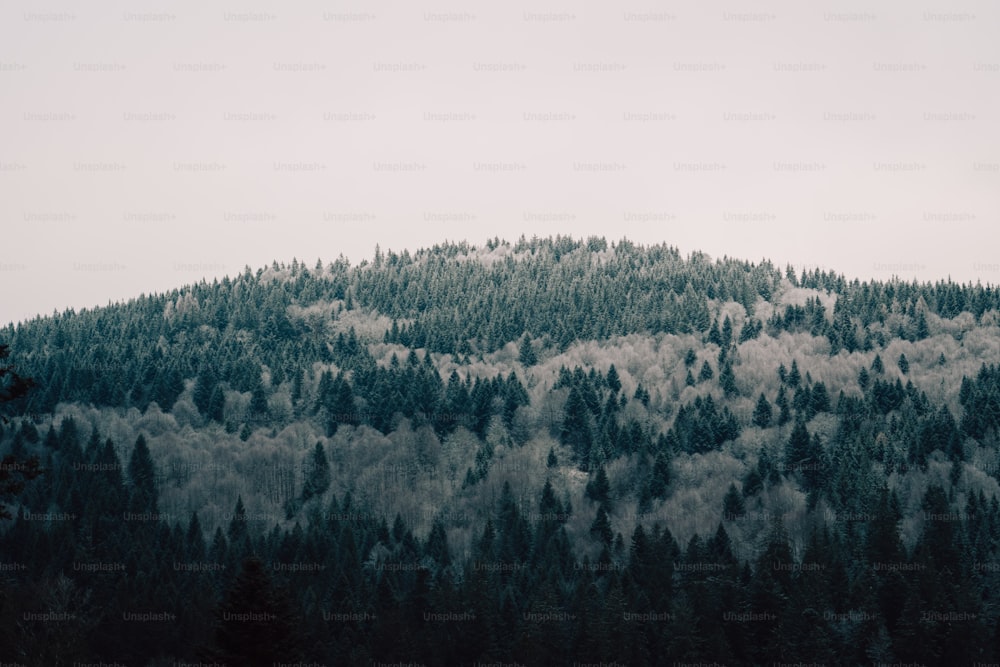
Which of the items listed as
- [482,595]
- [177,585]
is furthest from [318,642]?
[177,585]

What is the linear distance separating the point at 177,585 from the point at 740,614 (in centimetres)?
4932

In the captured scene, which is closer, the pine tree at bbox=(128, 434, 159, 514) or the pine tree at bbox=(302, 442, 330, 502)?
the pine tree at bbox=(128, 434, 159, 514)

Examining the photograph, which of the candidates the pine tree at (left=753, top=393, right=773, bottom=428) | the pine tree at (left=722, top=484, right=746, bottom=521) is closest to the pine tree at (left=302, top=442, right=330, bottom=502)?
the pine tree at (left=722, top=484, right=746, bottom=521)

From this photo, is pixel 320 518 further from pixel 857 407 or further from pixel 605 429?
pixel 857 407

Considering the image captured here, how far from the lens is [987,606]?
341ft

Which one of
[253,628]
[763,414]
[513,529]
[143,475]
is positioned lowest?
[513,529]

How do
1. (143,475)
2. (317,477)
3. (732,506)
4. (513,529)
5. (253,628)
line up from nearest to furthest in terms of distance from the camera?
(253,628)
(513,529)
(732,506)
(143,475)
(317,477)

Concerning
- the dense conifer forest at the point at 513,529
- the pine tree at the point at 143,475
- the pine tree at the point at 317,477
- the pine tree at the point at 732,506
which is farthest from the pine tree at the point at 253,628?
the pine tree at the point at 317,477

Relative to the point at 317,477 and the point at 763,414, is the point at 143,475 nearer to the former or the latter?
the point at 317,477

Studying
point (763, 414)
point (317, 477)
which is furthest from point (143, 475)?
point (763, 414)

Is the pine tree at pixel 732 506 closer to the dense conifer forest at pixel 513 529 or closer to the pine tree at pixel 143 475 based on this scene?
the dense conifer forest at pixel 513 529

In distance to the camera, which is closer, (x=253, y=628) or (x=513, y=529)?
(x=253, y=628)

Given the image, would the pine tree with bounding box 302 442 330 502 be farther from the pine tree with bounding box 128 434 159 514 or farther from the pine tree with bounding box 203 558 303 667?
the pine tree with bounding box 203 558 303 667

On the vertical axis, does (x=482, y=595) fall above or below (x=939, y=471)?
below
